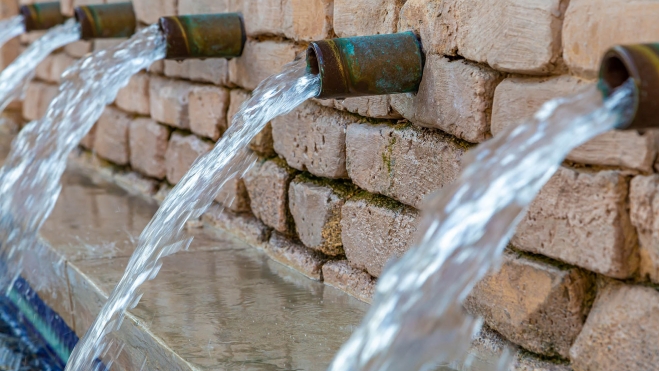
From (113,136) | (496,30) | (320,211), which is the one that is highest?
(496,30)

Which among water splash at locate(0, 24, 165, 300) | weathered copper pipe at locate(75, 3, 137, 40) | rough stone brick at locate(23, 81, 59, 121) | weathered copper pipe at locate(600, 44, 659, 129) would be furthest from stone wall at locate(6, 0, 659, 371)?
rough stone brick at locate(23, 81, 59, 121)

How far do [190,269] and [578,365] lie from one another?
1621 mm

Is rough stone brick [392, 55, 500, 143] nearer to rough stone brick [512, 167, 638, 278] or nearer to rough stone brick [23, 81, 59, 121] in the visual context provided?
rough stone brick [512, 167, 638, 278]

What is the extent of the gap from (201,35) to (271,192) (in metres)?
0.74

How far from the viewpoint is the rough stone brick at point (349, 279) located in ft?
9.66

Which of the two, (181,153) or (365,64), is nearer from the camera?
(365,64)

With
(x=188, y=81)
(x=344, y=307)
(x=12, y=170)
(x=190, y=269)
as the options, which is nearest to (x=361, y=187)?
(x=344, y=307)

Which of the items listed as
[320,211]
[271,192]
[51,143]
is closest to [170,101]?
[51,143]

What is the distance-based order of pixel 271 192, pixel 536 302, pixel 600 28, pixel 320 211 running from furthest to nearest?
pixel 271 192, pixel 320 211, pixel 536 302, pixel 600 28

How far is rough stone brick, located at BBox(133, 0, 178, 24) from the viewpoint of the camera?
4402 millimetres

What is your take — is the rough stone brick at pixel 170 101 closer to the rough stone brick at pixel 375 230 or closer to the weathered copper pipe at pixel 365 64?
the rough stone brick at pixel 375 230

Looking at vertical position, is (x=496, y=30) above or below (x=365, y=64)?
above

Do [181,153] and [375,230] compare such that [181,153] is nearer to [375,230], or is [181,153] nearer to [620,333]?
[375,230]

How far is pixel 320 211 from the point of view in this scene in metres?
3.18
